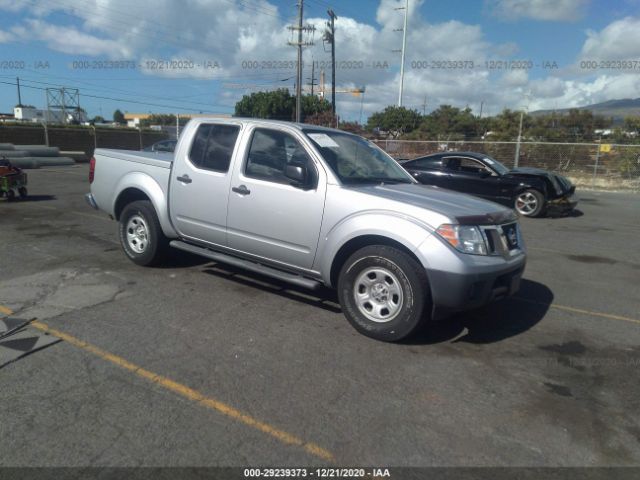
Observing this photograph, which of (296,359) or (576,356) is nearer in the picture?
(296,359)

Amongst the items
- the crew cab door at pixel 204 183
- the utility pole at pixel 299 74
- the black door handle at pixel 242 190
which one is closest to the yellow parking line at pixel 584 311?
the black door handle at pixel 242 190

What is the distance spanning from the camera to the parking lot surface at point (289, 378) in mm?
2703

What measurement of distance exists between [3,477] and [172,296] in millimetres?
2720

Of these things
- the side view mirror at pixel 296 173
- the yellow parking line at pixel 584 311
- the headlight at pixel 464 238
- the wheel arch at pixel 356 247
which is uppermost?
the side view mirror at pixel 296 173

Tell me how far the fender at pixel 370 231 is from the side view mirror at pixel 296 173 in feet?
1.75

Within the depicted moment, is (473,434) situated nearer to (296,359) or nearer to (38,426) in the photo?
(296,359)

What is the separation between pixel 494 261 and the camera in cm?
400

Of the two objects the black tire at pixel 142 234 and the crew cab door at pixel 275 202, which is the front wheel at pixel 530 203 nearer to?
the crew cab door at pixel 275 202

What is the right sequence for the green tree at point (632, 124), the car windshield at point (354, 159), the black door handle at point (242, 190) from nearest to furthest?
the car windshield at point (354, 159) → the black door handle at point (242, 190) → the green tree at point (632, 124)

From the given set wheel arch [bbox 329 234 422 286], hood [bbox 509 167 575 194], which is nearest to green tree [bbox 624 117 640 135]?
hood [bbox 509 167 575 194]

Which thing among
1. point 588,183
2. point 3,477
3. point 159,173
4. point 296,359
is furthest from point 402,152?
point 3,477

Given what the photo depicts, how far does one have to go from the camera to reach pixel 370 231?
4.11 metres

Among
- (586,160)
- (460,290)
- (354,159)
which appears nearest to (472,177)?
(354,159)

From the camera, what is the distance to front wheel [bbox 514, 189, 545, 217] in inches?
456
